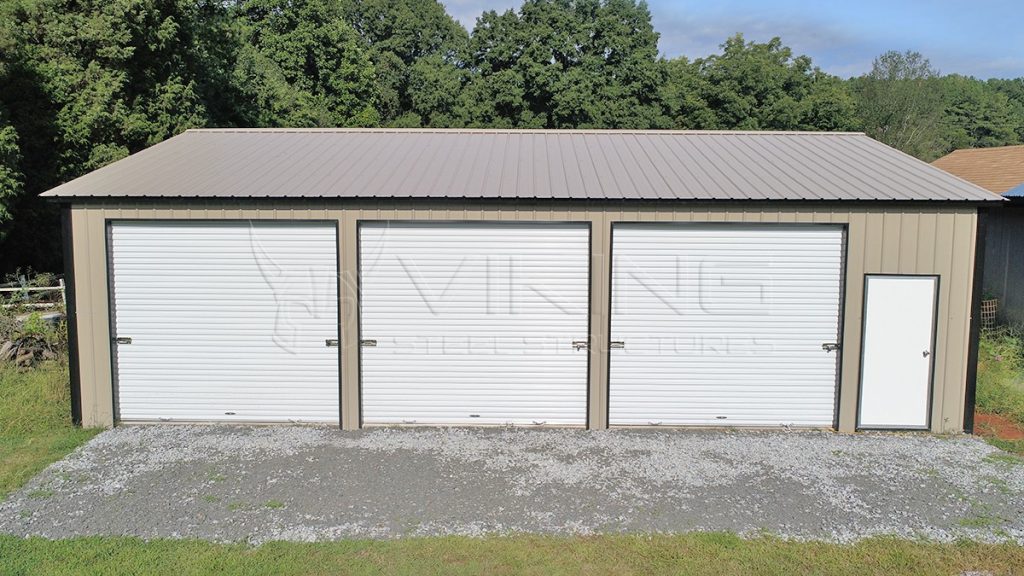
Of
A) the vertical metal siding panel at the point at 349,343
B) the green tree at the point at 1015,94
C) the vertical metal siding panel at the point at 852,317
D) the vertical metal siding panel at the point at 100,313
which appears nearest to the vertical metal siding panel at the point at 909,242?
the vertical metal siding panel at the point at 852,317

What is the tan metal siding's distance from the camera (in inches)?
323

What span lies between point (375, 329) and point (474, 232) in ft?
5.92

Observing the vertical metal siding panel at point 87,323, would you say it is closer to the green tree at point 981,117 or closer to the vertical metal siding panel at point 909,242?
the vertical metal siding panel at point 909,242

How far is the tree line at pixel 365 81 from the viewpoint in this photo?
18.0 metres

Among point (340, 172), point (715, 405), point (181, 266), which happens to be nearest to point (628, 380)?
point (715, 405)

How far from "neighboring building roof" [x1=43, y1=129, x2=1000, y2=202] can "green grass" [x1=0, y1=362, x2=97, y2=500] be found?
2830 mm

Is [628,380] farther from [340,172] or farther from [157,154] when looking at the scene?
[157,154]

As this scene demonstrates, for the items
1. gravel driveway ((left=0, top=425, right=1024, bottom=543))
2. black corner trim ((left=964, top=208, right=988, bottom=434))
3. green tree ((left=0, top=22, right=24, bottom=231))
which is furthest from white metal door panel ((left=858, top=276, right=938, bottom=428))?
green tree ((left=0, top=22, right=24, bottom=231))

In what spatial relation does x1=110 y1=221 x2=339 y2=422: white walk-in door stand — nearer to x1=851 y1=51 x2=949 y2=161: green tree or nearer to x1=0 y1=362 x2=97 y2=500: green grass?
x1=0 y1=362 x2=97 y2=500: green grass

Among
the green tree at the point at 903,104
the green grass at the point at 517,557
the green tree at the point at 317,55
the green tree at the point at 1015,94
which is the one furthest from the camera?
the green tree at the point at 1015,94

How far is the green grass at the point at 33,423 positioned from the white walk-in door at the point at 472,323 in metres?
3.53

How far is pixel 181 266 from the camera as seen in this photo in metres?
8.54

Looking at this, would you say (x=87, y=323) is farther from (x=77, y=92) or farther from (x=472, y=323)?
(x=77, y=92)

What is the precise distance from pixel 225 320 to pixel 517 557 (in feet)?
17.5
